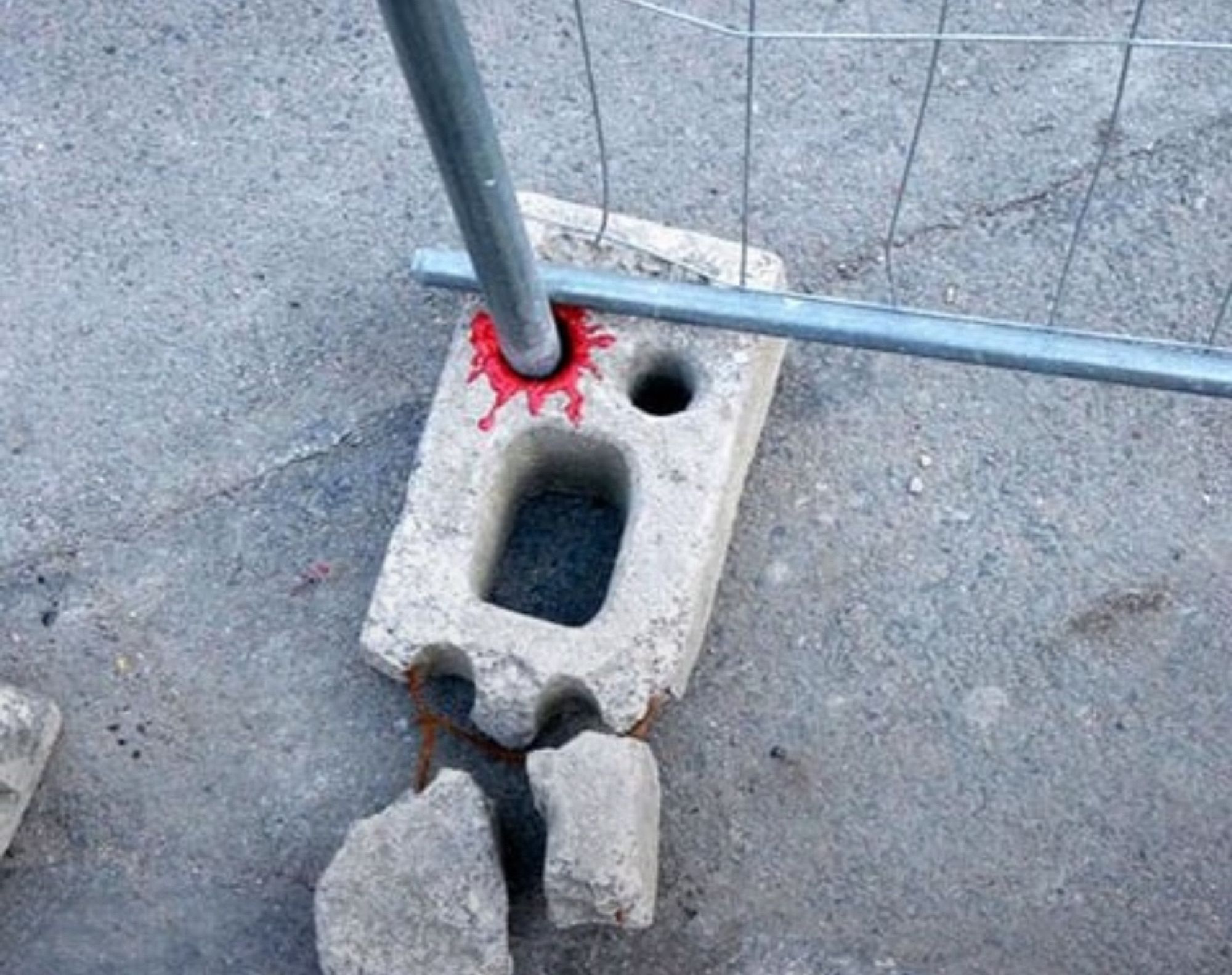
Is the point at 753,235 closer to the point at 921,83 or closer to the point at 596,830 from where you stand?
the point at 921,83

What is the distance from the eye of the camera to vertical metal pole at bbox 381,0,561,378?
1863mm

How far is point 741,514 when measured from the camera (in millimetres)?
2826

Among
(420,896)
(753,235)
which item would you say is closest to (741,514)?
(753,235)

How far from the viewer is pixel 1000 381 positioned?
2.89 meters

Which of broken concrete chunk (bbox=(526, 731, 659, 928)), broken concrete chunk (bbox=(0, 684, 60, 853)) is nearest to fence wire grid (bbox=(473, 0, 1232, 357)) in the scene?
broken concrete chunk (bbox=(526, 731, 659, 928))

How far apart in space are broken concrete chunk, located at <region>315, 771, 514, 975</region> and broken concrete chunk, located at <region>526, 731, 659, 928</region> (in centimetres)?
9

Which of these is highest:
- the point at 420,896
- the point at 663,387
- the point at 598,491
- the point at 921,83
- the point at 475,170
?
the point at 475,170

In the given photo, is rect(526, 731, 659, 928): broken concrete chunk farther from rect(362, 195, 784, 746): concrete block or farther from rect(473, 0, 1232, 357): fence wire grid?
rect(473, 0, 1232, 357): fence wire grid

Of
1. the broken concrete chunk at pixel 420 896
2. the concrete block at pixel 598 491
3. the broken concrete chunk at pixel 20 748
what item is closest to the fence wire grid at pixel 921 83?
the concrete block at pixel 598 491

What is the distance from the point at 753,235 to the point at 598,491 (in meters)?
0.55

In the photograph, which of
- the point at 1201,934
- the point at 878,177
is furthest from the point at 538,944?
the point at 878,177

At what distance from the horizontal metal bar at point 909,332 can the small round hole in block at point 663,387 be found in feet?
0.37

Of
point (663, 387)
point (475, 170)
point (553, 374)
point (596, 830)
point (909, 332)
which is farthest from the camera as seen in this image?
point (663, 387)

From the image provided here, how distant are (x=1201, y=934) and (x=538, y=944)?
3.11ft
